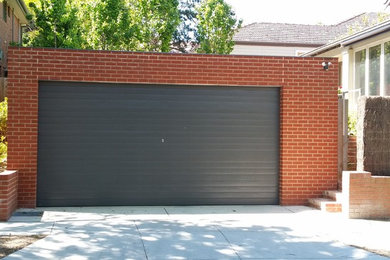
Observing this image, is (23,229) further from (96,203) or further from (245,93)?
(245,93)

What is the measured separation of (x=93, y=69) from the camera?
1115 centimetres

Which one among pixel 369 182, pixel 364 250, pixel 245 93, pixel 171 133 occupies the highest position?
pixel 245 93

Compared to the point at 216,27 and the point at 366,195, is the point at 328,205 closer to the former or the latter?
the point at 366,195

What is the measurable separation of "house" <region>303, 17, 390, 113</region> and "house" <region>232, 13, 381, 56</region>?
15.3 m

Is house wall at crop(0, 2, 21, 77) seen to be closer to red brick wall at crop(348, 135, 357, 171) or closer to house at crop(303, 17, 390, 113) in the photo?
house at crop(303, 17, 390, 113)

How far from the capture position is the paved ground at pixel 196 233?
7.41 meters

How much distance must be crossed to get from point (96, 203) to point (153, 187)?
1.21 metres

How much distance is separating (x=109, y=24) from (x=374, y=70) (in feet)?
38.1

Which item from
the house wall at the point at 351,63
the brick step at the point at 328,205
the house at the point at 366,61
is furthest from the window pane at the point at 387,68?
the brick step at the point at 328,205

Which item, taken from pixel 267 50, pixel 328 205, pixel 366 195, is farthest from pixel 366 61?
pixel 267 50

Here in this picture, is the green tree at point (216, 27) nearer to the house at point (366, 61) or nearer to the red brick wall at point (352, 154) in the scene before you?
the house at point (366, 61)

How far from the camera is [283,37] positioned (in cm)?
3688

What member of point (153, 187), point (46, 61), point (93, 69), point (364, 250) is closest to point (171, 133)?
point (153, 187)

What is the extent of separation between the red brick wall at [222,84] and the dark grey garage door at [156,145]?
24 centimetres
